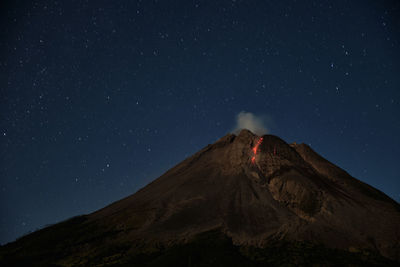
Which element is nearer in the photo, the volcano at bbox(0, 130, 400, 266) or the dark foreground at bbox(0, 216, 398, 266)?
the dark foreground at bbox(0, 216, 398, 266)

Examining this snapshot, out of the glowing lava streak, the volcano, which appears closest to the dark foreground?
the volcano

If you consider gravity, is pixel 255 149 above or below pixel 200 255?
above

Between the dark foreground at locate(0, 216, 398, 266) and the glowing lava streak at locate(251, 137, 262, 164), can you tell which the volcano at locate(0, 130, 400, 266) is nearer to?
the dark foreground at locate(0, 216, 398, 266)

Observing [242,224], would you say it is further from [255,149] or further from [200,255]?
[255,149]

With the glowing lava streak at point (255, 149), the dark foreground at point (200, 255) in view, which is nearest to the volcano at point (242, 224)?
the dark foreground at point (200, 255)

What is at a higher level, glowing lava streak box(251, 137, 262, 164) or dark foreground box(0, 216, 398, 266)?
glowing lava streak box(251, 137, 262, 164)

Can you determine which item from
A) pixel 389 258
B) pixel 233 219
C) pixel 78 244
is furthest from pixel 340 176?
pixel 78 244

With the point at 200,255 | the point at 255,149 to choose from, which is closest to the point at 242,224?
the point at 200,255

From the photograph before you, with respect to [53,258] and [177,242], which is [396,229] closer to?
[177,242]

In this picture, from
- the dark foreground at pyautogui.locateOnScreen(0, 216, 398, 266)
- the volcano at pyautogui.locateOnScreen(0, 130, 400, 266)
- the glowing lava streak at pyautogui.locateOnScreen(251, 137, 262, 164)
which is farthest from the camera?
the glowing lava streak at pyautogui.locateOnScreen(251, 137, 262, 164)
